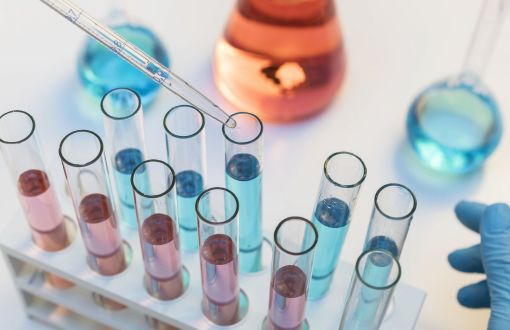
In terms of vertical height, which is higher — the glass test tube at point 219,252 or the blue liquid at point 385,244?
the blue liquid at point 385,244

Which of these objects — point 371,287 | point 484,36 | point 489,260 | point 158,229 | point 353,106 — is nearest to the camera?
point 371,287

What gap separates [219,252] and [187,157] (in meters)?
0.13

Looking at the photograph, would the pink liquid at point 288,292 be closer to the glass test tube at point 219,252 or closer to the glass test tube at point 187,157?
the glass test tube at point 219,252

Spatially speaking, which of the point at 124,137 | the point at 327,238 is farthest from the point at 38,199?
the point at 327,238

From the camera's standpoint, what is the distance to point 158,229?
78 centimetres

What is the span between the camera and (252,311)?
0.82 m

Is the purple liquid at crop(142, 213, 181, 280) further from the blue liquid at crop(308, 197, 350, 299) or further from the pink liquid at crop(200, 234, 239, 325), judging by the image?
the blue liquid at crop(308, 197, 350, 299)

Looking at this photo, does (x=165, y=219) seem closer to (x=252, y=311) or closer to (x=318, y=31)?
(x=252, y=311)

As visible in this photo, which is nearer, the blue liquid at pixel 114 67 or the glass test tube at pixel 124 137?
the glass test tube at pixel 124 137

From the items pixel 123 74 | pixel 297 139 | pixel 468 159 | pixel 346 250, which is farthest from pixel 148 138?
pixel 468 159

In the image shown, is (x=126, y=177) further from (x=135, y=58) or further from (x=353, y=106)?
(x=353, y=106)

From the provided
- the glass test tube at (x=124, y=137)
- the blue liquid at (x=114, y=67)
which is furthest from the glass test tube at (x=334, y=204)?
the blue liquid at (x=114, y=67)

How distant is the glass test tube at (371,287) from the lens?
689mm

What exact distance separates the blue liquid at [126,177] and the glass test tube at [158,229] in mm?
55
